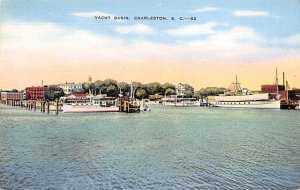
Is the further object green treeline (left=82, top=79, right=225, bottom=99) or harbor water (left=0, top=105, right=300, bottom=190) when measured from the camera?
green treeline (left=82, top=79, right=225, bottom=99)

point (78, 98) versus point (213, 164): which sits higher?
point (78, 98)

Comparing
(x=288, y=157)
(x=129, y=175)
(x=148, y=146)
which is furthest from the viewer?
(x=148, y=146)

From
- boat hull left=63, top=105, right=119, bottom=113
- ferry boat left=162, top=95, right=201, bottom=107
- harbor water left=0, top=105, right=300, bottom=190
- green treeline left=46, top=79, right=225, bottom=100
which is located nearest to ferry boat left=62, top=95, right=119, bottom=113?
boat hull left=63, top=105, right=119, bottom=113

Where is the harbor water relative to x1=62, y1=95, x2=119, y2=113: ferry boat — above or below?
below

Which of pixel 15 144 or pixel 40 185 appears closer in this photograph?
pixel 40 185

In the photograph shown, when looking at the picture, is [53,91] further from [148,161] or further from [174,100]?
[174,100]

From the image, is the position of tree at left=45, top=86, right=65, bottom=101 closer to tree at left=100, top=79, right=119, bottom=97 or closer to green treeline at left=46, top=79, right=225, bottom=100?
green treeline at left=46, top=79, right=225, bottom=100

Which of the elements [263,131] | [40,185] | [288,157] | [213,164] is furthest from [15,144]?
[263,131]

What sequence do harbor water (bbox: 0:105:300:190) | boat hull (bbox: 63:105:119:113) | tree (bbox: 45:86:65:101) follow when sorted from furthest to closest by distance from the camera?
boat hull (bbox: 63:105:119:113) → tree (bbox: 45:86:65:101) → harbor water (bbox: 0:105:300:190)

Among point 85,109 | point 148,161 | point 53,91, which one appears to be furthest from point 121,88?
point 85,109

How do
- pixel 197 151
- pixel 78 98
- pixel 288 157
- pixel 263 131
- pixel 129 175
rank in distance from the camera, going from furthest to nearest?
pixel 78 98 < pixel 263 131 < pixel 197 151 < pixel 288 157 < pixel 129 175

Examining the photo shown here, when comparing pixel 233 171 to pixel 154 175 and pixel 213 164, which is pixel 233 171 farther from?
pixel 154 175
